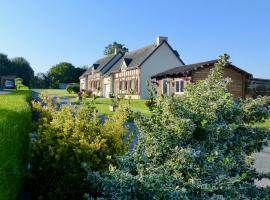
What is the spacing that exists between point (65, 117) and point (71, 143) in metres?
0.86

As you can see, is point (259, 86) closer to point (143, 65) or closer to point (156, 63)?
point (156, 63)

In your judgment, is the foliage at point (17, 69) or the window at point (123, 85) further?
the foliage at point (17, 69)

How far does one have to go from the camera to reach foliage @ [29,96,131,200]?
591 cm

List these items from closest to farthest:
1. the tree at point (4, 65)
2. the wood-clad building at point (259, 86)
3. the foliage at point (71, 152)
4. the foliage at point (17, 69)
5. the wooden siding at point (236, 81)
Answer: the foliage at point (71, 152), the wooden siding at point (236, 81), the wood-clad building at point (259, 86), the foliage at point (17, 69), the tree at point (4, 65)

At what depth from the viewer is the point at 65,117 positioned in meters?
6.97

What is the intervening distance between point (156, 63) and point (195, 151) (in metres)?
45.5

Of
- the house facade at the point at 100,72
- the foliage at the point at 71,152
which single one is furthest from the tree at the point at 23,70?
the foliage at the point at 71,152

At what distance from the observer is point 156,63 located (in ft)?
164

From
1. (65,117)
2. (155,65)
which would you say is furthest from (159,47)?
(65,117)

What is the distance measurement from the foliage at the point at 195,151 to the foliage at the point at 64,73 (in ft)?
348

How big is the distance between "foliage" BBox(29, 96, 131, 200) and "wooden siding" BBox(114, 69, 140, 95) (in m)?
41.1

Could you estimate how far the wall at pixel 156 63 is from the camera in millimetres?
49750

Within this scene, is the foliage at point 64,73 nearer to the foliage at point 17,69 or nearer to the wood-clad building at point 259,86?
the foliage at point 17,69

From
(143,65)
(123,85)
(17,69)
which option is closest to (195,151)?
(143,65)
